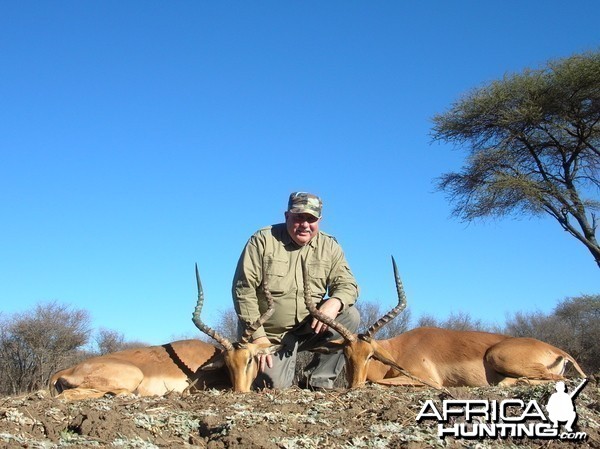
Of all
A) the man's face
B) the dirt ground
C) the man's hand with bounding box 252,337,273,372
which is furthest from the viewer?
the man's face

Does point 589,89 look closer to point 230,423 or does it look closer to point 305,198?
point 305,198

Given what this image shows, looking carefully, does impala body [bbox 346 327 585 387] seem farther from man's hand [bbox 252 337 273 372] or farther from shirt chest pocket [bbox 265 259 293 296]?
shirt chest pocket [bbox 265 259 293 296]

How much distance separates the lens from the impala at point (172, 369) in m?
6.45

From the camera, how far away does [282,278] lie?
6805 millimetres

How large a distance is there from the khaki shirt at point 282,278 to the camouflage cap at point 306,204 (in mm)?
413

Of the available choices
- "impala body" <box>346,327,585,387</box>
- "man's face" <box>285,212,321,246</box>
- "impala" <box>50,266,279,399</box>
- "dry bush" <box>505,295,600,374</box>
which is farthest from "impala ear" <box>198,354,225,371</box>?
"dry bush" <box>505,295,600,374</box>

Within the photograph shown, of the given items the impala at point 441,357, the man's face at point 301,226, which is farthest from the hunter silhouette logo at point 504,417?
the man's face at point 301,226

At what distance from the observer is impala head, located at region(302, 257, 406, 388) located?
638 cm

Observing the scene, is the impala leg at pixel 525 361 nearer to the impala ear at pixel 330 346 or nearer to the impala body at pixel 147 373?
the impala ear at pixel 330 346

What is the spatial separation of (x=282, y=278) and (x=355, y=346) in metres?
0.92

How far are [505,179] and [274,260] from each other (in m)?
9.56

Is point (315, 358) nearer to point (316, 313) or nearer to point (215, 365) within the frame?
point (316, 313)

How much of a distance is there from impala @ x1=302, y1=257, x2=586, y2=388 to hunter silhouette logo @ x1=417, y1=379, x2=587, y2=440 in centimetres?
223

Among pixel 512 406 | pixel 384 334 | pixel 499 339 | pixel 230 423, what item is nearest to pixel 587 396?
pixel 512 406
